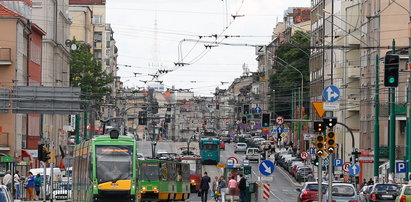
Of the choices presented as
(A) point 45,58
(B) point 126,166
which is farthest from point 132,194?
(A) point 45,58

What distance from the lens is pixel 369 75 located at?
3351 inches

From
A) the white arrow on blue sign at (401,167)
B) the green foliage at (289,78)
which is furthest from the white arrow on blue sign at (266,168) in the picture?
the green foliage at (289,78)

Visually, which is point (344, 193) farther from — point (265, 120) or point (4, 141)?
point (4, 141)

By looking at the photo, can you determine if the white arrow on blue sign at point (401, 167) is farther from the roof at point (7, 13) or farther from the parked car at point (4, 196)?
the parked car at point (4, 196)

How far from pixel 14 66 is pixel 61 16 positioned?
86.8 ft

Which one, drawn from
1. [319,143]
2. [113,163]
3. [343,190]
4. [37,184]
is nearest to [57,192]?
[37,184]

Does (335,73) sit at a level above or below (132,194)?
above

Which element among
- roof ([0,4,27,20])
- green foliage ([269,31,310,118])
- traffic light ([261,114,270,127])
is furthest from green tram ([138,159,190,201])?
green foliage ([269,31,310,118])

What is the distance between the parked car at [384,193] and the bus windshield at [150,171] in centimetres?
1742

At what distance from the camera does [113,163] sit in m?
40.4

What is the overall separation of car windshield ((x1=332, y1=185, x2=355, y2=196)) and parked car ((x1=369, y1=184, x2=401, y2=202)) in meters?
5.15

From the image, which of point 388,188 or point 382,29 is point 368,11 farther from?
point 388,188

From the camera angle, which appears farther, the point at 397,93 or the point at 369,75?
the point at 369,75

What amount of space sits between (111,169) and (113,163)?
0.23 meters
